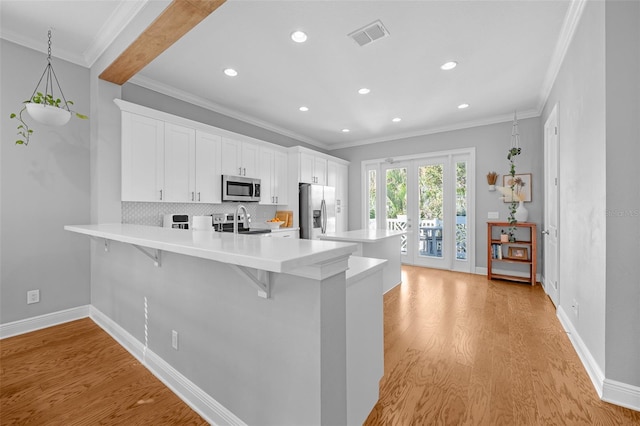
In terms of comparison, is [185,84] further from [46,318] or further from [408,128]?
[408,128]

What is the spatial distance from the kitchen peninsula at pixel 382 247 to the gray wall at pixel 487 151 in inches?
76.5

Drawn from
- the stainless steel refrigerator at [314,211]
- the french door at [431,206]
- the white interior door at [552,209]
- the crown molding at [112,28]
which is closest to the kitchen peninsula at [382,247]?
the french door at [431,206]

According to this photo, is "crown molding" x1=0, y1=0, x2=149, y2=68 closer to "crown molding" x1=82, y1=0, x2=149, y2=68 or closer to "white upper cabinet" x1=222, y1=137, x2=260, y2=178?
"crown molding" x1=82, y1=0, x2=149, y2=68

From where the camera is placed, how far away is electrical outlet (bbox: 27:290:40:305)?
2652mm

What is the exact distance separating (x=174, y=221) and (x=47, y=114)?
5.21ft

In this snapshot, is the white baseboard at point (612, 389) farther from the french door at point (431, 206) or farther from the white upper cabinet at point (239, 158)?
the white upper cabinet at point (239, 158)

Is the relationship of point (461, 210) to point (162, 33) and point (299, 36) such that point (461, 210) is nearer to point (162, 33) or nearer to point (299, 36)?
point (299, 36)

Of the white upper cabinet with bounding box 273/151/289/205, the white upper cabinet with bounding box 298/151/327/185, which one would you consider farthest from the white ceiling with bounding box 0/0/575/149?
the white upper cabinet with bounding box 298/151/327/185

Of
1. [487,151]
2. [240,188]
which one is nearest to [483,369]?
[240,188]

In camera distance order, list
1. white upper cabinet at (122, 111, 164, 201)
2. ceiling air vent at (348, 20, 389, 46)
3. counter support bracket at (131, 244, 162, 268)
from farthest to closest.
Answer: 1. white upper cabinet at (122, 111, 164, 201)
2. ceiling air vent at (348, 20, 389, 46)
3. counter support bracket at (131, 244, 162, 268)

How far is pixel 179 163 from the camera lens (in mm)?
3430

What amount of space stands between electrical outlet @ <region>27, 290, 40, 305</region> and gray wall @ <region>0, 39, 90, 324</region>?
0.03 meters

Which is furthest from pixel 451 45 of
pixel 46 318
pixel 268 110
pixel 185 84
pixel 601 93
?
pixel 46 318

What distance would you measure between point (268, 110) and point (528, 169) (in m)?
4.31
